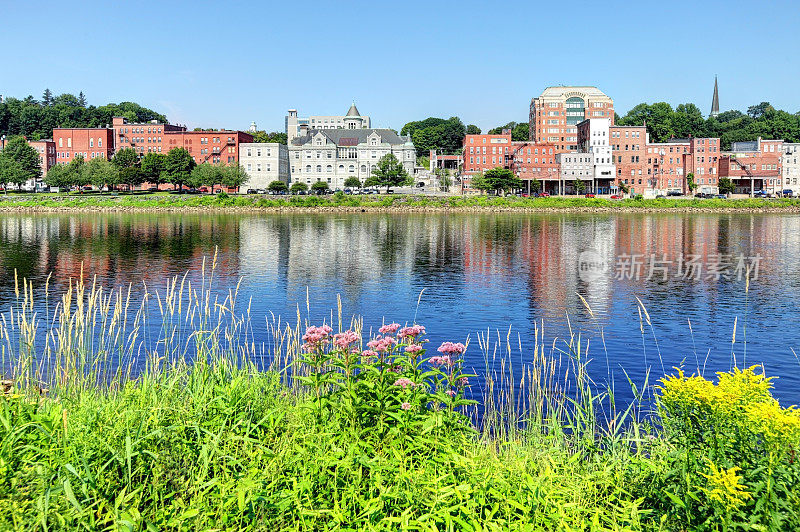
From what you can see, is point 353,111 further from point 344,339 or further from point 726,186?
point 344,339

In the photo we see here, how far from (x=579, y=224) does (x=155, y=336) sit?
228 ft

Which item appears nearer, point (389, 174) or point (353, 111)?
point (389, 174)

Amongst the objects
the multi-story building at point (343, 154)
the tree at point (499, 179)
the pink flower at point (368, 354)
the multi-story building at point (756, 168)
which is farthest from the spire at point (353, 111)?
the pink flower at point (368, 354)

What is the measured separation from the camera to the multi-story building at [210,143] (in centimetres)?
14962

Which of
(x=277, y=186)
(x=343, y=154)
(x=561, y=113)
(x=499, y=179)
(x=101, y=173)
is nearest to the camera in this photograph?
(x=101, y=173)

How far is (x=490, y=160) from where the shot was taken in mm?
150000

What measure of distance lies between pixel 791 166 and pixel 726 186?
26.7m

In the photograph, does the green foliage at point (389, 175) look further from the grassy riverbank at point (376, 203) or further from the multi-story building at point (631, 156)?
the multi-story building at point (631, 156)

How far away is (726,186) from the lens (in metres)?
137

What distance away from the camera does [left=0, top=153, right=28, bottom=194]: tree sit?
121 meters

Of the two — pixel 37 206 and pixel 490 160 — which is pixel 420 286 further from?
pixel 490 160

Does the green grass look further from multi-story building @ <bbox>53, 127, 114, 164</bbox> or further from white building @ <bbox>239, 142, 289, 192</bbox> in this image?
multi-story building @ <bbox>53, 127, 114, 164</bbox>

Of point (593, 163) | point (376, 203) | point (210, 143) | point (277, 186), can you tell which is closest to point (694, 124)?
point (593, 163)

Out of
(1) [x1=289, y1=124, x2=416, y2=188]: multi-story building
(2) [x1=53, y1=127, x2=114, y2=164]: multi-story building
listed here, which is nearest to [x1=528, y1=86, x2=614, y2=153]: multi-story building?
(1) [x1=289, y1=124, x2=416, y2=188]: multi-story building
